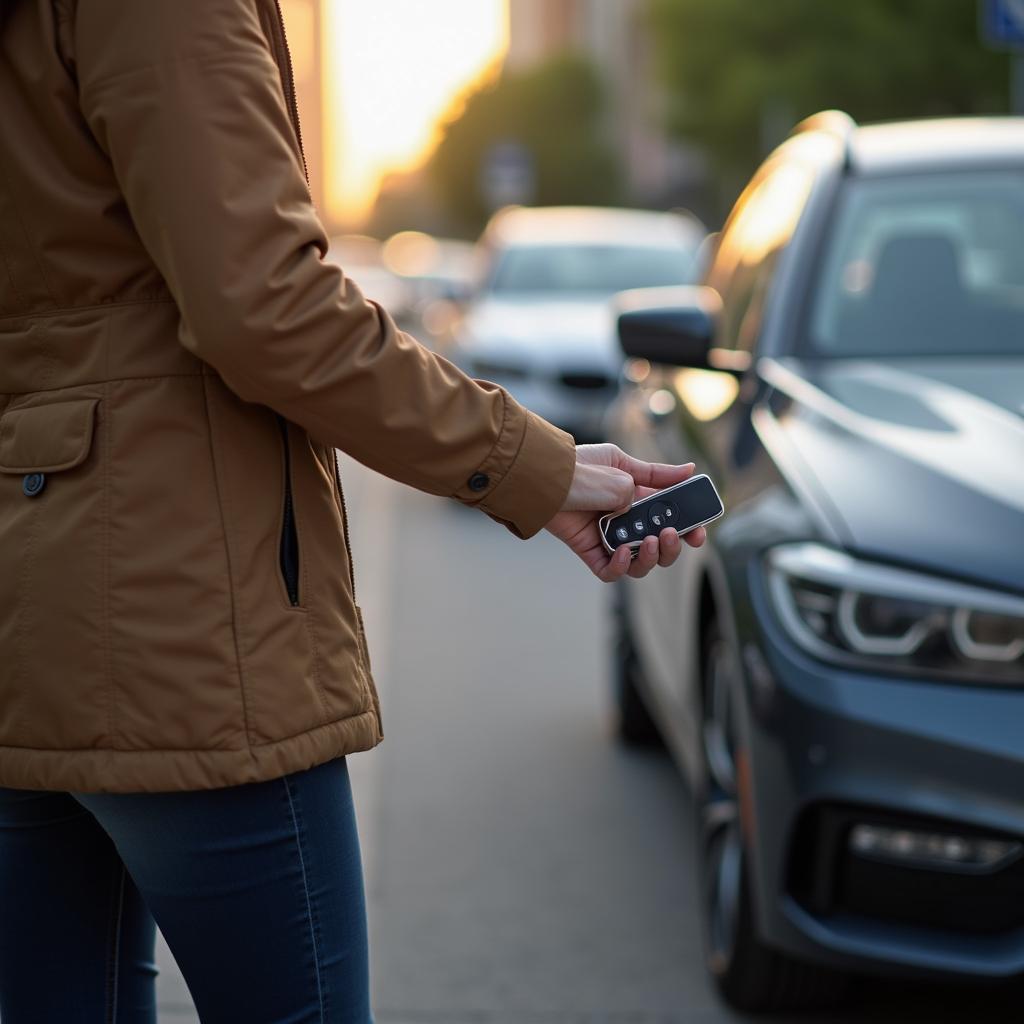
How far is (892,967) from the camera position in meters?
2.95

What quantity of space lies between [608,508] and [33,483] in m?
0.57

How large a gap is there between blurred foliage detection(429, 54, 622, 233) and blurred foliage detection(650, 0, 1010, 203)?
17897mm

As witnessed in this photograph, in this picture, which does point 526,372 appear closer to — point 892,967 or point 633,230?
point 633,230

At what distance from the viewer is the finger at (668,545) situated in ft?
6.50

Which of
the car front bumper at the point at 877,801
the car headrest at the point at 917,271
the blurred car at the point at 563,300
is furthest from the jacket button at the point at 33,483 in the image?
the blurred car at the point at 563,300

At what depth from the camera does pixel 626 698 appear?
550 cm

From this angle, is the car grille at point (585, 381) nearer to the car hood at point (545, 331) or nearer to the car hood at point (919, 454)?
the car hood at point (545, 331)

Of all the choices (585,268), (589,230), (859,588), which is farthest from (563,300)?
(859,588)

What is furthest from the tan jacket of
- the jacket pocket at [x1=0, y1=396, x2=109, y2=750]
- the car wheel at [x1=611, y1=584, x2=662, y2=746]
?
the car wheel at [x1=611, y1=584, x2=662, y2=746]

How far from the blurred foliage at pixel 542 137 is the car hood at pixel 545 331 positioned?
209 ft

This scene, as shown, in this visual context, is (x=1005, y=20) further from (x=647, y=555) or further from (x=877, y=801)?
(x=647, y=555)

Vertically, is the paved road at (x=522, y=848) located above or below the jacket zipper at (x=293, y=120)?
below

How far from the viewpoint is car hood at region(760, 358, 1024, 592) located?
9.79 feet

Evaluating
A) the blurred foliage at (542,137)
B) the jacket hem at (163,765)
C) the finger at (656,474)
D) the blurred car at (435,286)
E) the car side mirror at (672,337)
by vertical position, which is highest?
the finger at (656,474)
